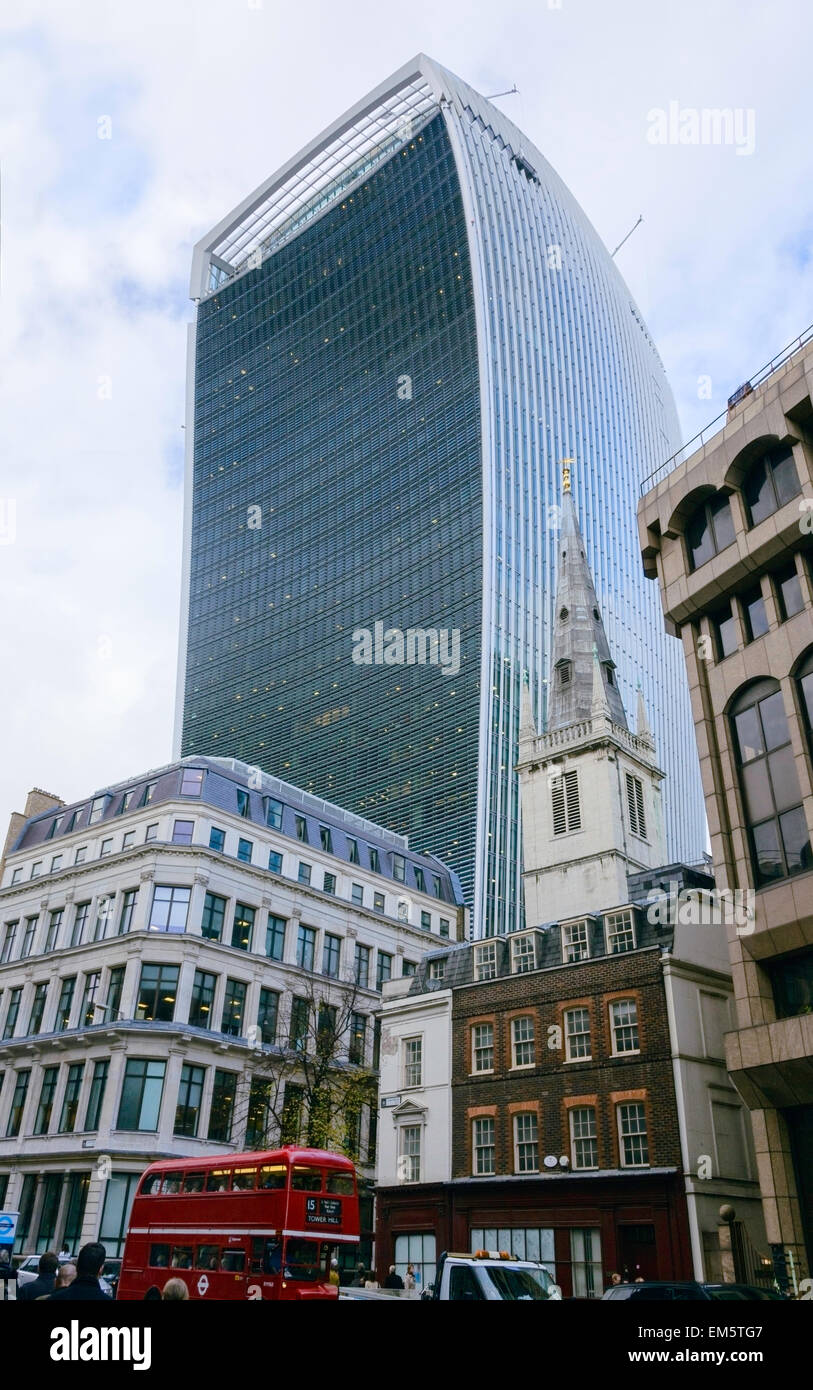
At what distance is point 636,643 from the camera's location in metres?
188

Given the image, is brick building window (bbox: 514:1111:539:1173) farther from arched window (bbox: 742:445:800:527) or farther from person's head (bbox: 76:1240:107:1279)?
person's head (bbox: 76:1240:107:1279)

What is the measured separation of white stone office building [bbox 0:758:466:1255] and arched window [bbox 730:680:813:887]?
29846 mm

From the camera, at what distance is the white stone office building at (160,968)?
52312 millimetres

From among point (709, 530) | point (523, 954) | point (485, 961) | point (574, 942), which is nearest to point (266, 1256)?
point (574, 942)

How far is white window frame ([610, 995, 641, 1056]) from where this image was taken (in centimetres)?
3762

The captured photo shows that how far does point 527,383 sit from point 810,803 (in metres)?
150

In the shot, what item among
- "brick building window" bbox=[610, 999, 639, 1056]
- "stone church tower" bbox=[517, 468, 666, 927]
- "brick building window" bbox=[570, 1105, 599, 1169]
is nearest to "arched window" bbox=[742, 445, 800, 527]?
"brick building window" bbox=[610, 999, 639, 1056]

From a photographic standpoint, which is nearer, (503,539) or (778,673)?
(778,673)

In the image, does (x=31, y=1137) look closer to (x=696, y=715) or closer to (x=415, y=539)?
(x=696, y=715)

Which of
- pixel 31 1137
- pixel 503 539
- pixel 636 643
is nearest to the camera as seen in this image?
pixel 31 1137

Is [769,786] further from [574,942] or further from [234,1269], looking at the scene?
[234,1269]

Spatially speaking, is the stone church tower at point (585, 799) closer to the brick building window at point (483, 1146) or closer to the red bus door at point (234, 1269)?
the brick building window at point (483, 1146)

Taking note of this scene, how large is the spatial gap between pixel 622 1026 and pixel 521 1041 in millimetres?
5023
